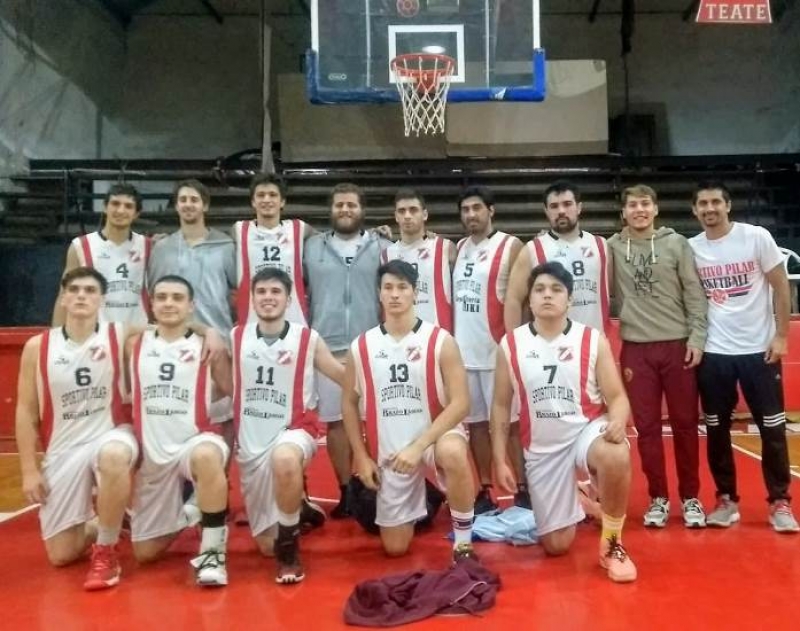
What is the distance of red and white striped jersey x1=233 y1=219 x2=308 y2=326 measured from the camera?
178 inches

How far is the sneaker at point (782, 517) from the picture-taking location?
3.82m

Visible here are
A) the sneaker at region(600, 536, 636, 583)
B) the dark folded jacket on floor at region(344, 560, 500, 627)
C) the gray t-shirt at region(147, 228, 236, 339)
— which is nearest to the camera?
the dark folded jacket on floor at region(344, 560, 500, 627)

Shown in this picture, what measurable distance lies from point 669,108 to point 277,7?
7705 mm

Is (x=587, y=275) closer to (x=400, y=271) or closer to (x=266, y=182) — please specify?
(x=400, y=271)

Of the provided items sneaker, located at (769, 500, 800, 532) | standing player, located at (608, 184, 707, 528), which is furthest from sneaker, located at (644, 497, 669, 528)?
sneaker, located at (769, 500, 800, 532)

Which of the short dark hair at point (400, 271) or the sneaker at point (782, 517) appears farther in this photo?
the sneaker at point (782, 517)

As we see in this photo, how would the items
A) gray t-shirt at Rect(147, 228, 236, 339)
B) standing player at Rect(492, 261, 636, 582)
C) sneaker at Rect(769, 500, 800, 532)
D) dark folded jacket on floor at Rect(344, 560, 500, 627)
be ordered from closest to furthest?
dark folded jacket on floor at Rect(344, 560, 500, 627), standing player at Rect(492, 261, 636, 582), sneaker at Rect(769, 500, 800, 532), gray t-shirt at Rect(147, 228, 236, 339)

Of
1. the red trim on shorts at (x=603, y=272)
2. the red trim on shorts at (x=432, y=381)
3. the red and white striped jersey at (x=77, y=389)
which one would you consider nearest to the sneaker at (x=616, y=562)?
the red trim on shorts at (x=432, y=381)

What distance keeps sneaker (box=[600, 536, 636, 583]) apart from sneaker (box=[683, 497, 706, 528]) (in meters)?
0.76

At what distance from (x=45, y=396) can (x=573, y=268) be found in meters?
2.83

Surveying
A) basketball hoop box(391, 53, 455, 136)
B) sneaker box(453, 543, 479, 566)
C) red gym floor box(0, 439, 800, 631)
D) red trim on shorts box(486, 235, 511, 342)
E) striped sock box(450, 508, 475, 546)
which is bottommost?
red gym floor box(0, 439, 800, 631)

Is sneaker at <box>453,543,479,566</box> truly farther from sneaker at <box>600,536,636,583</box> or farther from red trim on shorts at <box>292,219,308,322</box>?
red trim on shorts at <box>292,219,308,322</box>

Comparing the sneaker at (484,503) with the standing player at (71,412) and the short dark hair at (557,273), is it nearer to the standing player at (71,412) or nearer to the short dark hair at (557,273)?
the short dark hair at (557,273)

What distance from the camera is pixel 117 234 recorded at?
4.46 m
